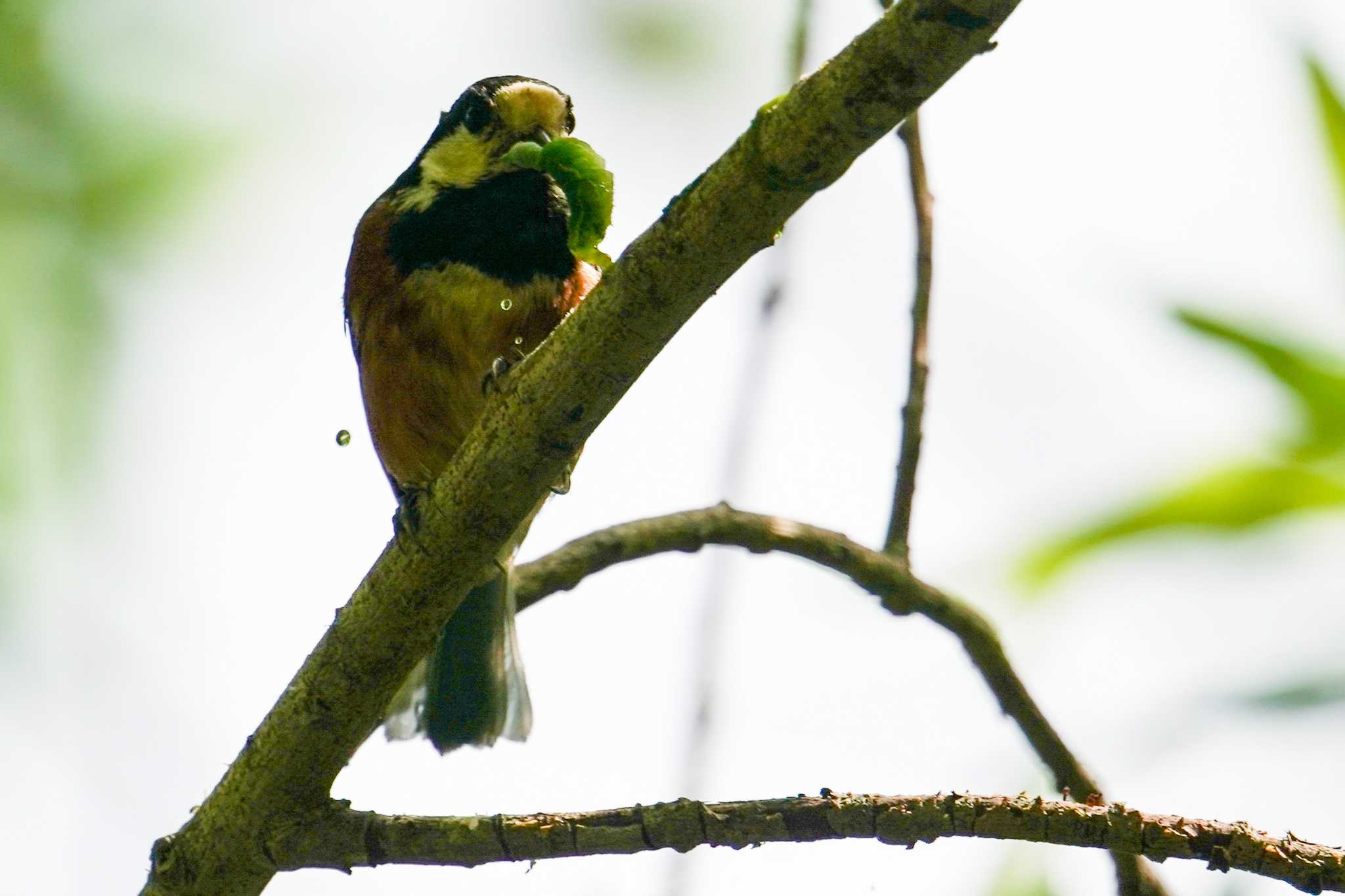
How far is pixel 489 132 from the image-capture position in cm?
335

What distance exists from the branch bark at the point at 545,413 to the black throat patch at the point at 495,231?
1203mm

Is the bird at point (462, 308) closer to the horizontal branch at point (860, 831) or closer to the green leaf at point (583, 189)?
the green leaf at point (583, 189)

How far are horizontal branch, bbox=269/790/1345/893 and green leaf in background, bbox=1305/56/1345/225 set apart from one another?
927 mm

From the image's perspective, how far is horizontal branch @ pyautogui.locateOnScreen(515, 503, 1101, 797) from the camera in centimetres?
283

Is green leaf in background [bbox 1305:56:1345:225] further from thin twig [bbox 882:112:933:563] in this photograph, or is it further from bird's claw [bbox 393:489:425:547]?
bird's claw [bbox 393:489:425:547]

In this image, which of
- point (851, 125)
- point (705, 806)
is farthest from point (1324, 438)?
point (705, 806)

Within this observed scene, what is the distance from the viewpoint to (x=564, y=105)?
3.26 metres

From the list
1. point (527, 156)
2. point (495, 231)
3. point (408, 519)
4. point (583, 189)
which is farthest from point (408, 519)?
point (495, 231)

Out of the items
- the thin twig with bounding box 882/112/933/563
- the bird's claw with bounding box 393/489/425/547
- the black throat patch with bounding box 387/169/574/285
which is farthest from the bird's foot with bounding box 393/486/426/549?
the thin twig with bounding box 882/112/933/563

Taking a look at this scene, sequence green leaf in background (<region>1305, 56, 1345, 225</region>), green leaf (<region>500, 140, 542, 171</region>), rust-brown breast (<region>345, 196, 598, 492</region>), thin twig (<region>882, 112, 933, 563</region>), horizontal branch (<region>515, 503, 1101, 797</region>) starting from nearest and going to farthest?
green leaf in background (<region>1305, 56, 1345, 225</region>) < green leaf (<region>500, 140, 542, 171</region>) < thin twig (<region>882, 112, 933, 563</region>) < horizontal branch (<region>515, 503, 1101, 797</region>) < rust-brown breast (<region>345, 196, 598, 492</region>)

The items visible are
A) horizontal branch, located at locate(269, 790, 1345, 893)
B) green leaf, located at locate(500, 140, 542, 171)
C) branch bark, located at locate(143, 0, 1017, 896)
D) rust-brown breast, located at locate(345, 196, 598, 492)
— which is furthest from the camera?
rust-brown breast, located at locate(345, 196, 598, 492)

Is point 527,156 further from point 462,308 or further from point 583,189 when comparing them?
point 462,308

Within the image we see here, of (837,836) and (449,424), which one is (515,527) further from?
(449,424)

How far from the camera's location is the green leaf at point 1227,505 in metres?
1.89
